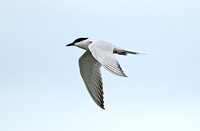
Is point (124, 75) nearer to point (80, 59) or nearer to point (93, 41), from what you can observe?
point (93, 41)

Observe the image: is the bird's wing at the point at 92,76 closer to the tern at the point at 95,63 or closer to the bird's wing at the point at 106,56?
the tern at the point at 95,63

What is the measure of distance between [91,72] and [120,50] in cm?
140

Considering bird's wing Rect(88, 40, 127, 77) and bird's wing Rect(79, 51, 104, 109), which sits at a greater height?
bird's wing Rect(88, 40, 127, 77)

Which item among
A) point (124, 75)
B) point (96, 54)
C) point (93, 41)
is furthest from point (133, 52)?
point (124, 75)

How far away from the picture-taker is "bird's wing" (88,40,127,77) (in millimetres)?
10469

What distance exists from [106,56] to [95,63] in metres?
2.85

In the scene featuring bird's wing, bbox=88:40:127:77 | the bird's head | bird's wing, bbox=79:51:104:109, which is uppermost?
bird's wing, bbox=88:40:127:77

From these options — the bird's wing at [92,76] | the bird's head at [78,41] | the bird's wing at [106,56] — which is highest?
the bird's wing at [106,56]

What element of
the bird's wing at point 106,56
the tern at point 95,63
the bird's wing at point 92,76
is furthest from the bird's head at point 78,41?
the bird's wing at point 106,56

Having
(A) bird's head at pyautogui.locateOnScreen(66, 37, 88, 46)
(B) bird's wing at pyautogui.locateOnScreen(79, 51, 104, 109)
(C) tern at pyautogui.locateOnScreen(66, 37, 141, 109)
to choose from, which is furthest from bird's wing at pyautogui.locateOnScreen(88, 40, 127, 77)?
(B) bird's wing at pyautogui.locateOnScreen(79, 51, 104, 109)

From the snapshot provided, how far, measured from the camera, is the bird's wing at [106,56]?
1047 centimetres

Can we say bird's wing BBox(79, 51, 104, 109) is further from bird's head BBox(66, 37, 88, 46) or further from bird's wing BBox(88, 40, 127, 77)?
bird's wing BBox(88, 40, 127, 77)

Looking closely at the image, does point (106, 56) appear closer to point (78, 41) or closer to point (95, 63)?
point (78, 41)

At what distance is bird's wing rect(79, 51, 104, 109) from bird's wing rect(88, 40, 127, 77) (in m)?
1.42
